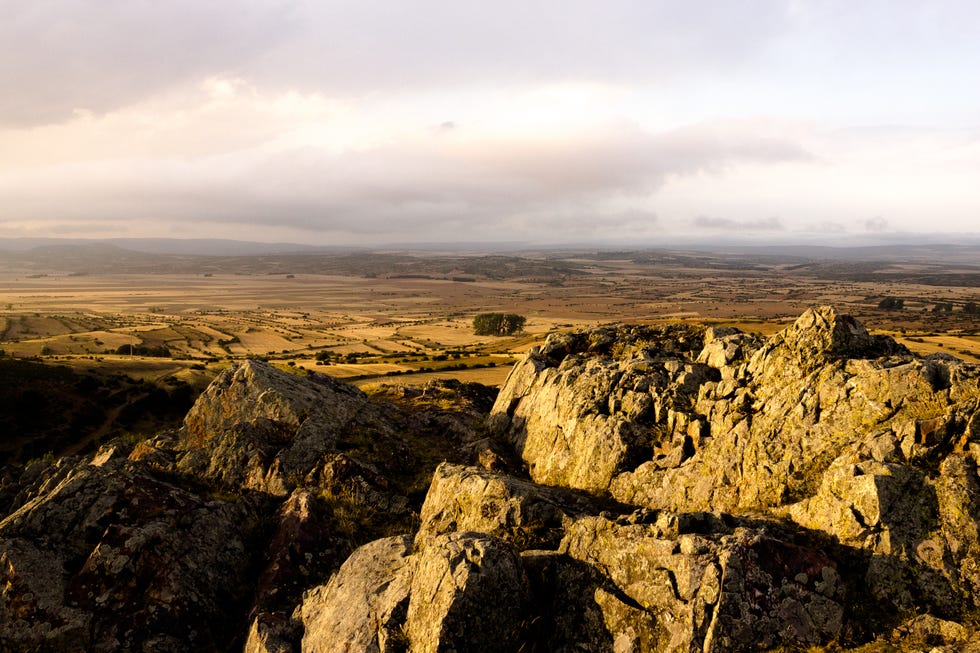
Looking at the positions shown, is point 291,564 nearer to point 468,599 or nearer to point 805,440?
point 468,599

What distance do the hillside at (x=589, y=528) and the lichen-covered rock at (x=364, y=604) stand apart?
0.19ft

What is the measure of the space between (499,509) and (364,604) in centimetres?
480

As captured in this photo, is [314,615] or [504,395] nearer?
[314,615]

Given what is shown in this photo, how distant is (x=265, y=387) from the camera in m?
26.6

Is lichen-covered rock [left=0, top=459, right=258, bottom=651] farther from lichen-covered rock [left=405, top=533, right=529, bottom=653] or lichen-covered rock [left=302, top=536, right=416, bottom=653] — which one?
lichen-covered rock [left=405, top=533, right=529, bottom=653]

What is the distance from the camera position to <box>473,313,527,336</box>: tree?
16700cm

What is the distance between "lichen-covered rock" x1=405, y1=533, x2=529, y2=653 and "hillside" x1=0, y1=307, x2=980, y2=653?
5cm

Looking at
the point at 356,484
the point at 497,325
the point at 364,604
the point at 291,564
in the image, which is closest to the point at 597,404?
the point at 356,484

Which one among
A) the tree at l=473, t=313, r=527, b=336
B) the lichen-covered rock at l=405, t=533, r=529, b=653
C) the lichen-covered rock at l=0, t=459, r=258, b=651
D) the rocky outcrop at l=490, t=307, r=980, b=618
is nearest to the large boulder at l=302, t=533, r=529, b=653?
the lichen-covered rock at l=405, t=533, r=529, b=653

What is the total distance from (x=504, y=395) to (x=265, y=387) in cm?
1318

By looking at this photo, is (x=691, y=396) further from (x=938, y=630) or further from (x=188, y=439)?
(x=188, y=439)

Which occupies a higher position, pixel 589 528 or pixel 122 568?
pixel 589 528

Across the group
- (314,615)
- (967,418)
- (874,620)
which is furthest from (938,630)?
(314,615)

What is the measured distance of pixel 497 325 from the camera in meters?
168
